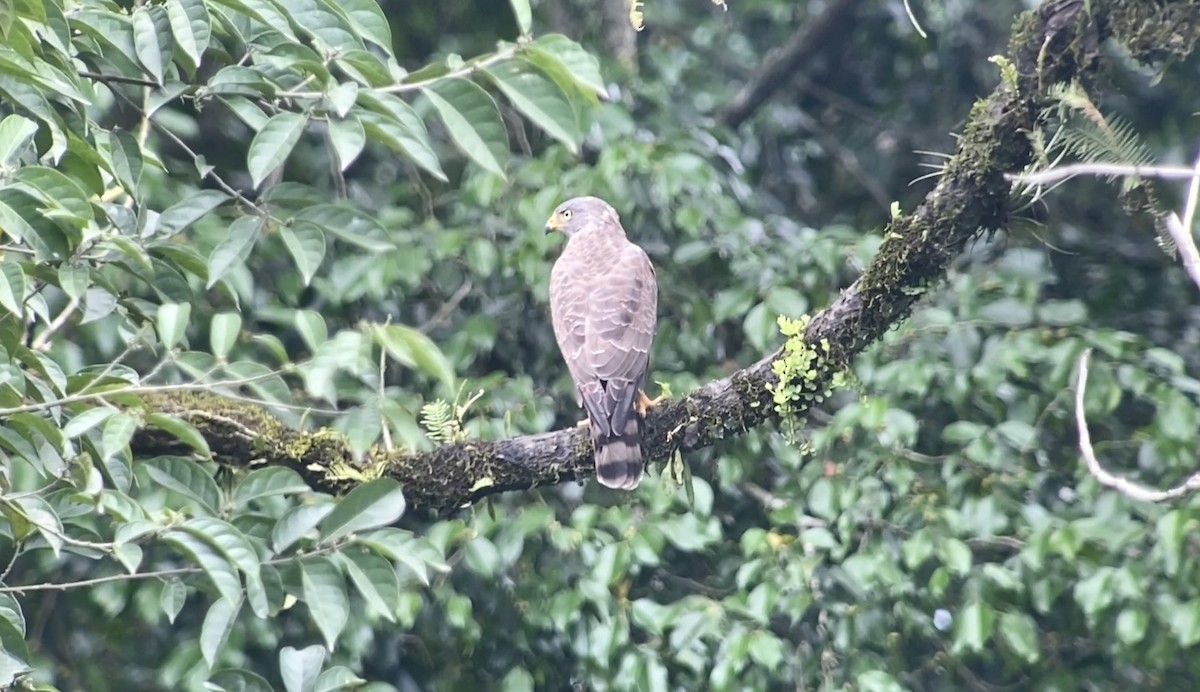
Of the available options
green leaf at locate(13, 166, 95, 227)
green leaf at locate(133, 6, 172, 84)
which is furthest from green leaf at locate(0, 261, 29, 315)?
green leaf at locate(133, 6, 172, 84)

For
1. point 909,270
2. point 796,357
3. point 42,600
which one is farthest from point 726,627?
point 42,600

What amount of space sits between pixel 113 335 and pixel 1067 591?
3.66 metres

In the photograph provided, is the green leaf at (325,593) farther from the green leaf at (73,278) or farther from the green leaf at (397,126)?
the green leaf at (397,126)

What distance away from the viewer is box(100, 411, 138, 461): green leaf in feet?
9.93

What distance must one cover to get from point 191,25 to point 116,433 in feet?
2.91

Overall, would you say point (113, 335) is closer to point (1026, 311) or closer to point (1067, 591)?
point (1026, 311)

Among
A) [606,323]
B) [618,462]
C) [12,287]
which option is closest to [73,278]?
[12,287]

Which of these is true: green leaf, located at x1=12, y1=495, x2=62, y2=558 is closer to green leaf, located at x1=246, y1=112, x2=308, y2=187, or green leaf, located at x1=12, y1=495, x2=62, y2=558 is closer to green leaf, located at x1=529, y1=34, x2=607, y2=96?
green leaf, located at x1=246, y1=112, x2=308, y2=187

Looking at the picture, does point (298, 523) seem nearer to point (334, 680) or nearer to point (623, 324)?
point (334, 680)

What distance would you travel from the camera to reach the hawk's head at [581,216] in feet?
17.8

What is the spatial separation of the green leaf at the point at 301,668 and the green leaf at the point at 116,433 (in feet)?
2.04

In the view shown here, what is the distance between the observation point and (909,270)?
138 inches

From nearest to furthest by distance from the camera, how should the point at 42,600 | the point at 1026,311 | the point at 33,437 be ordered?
the point at 33,437
the point at 1026,311
the point at 42,600

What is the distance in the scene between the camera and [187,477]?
3537 mm
